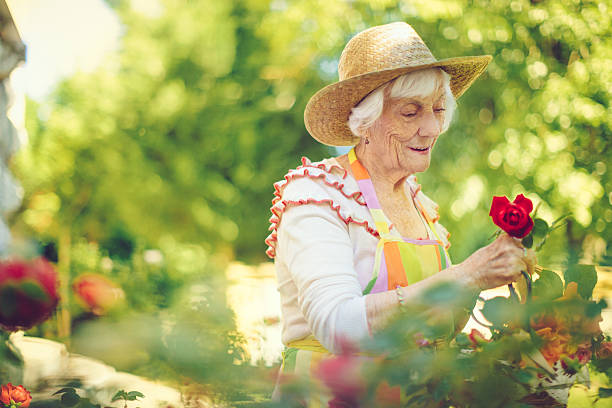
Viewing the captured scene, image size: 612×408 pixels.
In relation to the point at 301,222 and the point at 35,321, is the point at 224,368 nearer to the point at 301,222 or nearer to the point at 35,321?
the point at 301,222

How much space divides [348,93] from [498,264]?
0.70m

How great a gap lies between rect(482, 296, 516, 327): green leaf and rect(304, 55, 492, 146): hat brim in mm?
778

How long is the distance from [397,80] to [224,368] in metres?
0.99

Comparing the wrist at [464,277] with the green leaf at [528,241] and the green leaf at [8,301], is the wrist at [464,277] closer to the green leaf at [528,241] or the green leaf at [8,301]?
the green leaf at [528,241]

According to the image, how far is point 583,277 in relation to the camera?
86cm

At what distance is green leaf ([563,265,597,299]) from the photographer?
0.85 meters

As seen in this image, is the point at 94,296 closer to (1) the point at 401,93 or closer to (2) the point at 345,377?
(1) the point at 401,93

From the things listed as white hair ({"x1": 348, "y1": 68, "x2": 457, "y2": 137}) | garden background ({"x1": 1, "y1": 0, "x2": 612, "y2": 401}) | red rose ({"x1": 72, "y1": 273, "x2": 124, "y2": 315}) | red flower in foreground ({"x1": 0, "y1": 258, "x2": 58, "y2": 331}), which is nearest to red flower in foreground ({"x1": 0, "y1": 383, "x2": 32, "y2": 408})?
red flower in foreground ({"x1": 0, "y1": 258, "x2": 58, "y2": 331})

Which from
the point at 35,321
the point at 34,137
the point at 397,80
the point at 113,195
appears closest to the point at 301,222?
the point at 397,80

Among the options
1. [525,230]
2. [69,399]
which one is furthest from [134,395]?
[525,230]

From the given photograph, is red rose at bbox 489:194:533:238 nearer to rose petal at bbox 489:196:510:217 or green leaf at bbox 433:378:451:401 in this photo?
rose petal at bbox 489:196:510:217

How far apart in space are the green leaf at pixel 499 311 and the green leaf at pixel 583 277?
0.12 m

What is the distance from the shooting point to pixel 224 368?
2.31ft

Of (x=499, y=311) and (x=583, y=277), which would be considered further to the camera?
(x=583, y=277)
